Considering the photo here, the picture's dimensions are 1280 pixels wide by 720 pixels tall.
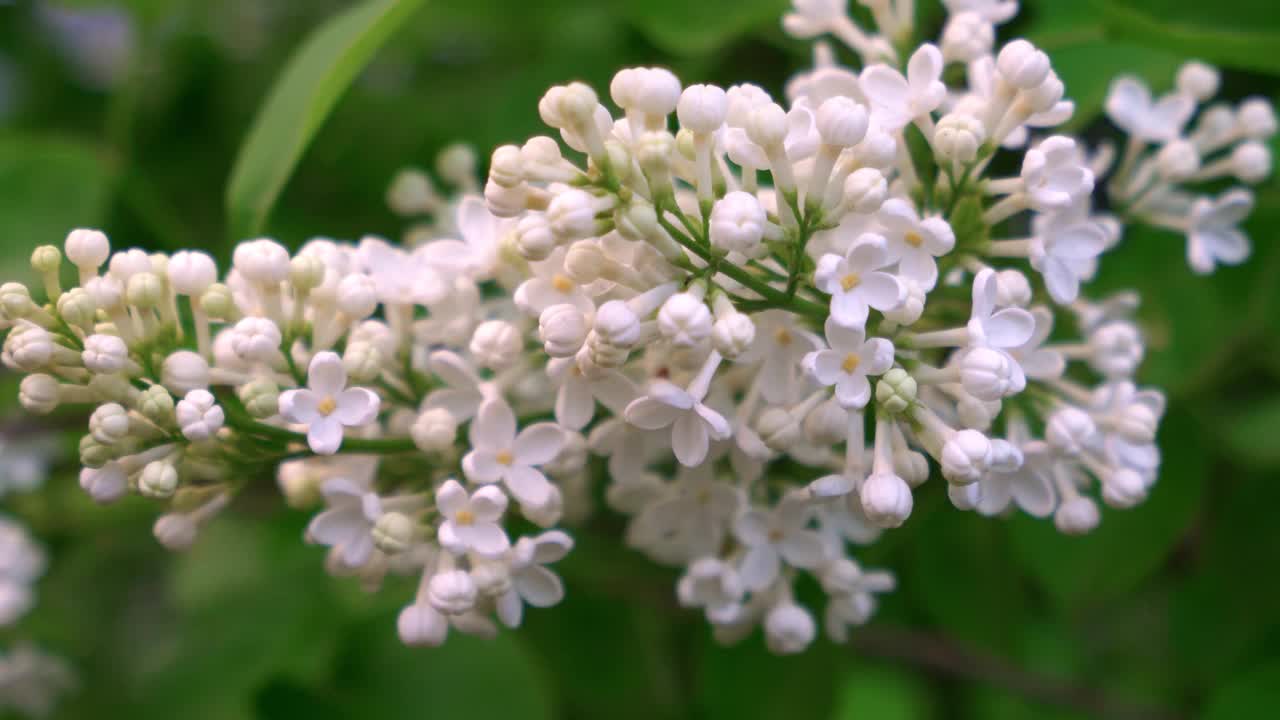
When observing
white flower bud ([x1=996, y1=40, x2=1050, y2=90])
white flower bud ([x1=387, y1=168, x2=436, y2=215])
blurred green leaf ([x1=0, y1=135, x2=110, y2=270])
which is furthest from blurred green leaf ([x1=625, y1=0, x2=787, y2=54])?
blurred green leaf ([x1=0, y1=135, x2=110, y2=270])

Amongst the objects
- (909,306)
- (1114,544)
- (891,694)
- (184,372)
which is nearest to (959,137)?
(909,306)

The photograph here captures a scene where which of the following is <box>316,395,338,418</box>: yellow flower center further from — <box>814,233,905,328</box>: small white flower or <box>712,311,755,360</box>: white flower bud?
<box>814,233,905,328</box>: small white flower

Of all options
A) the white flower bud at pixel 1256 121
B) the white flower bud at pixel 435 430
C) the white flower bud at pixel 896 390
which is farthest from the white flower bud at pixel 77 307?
the white flower bud at pixel 1256 121

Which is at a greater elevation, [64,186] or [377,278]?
[377,278]

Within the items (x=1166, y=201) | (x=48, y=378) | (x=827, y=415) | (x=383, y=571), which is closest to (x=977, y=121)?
(x=827, y=415)

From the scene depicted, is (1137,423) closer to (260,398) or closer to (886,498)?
(886,498)

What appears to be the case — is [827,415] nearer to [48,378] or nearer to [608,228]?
[608,228]

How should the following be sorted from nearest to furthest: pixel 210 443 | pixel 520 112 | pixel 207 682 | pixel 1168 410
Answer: pixel 210 443 < pixel 1168 410 < pixel 520 112 < pixel 207 682

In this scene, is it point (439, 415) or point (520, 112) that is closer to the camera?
point (439, 415)
